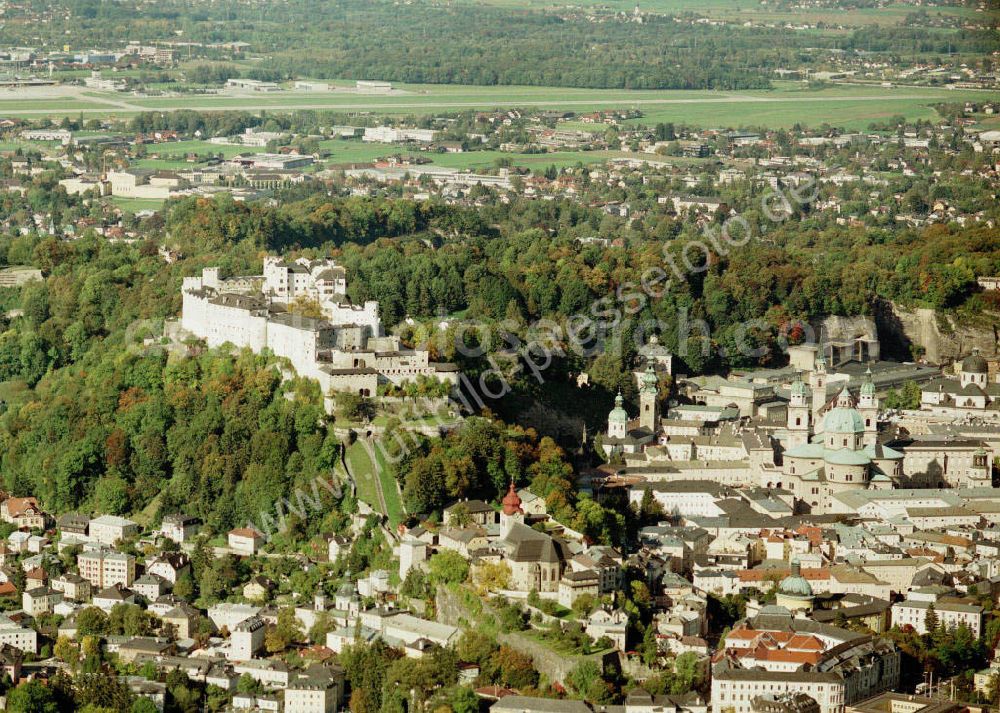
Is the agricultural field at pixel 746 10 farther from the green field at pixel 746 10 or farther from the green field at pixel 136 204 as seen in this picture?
the green field at pixel 136 204

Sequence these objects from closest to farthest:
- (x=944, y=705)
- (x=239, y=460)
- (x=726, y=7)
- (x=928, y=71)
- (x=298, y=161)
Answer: (x=944, y=705), (x=239, y=460), (x=298, y=161), (x=928, y=71), (x=726, y=7)

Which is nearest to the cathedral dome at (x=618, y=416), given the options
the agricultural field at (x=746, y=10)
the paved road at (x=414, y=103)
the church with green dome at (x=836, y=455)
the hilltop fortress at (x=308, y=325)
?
the church with green dome at (x=836, y=455)

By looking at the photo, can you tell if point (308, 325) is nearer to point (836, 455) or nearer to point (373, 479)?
point (373, 479)

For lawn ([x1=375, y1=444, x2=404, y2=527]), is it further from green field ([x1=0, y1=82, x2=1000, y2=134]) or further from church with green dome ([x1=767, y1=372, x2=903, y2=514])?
green field ([x1=0, y1=82, x2=1000, y2=134])

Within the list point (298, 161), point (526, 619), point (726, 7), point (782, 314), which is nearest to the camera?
point (526, 619)

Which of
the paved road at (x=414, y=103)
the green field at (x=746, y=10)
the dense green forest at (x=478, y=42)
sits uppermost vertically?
the green field at (x=746, y=10)

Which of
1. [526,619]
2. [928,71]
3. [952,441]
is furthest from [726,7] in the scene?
[526,619]

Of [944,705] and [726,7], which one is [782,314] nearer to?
[944,705]

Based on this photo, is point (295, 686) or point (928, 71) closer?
point (295, 686)
